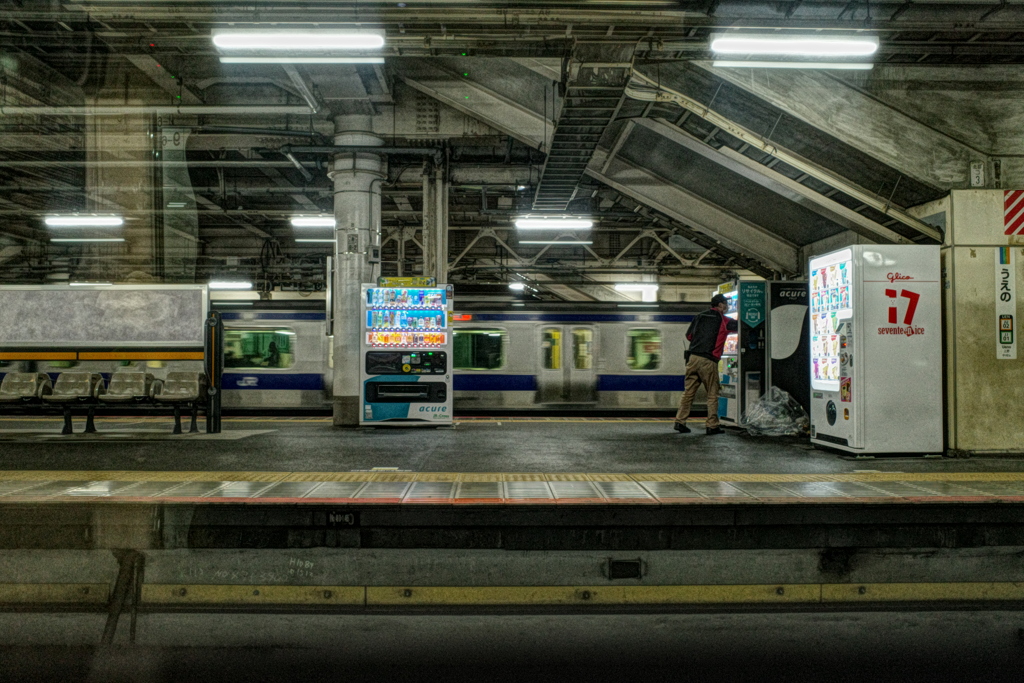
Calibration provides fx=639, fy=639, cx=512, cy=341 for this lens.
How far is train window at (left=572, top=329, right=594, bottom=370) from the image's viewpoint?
13945 millimetres

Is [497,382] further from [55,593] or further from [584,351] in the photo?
[55,593]

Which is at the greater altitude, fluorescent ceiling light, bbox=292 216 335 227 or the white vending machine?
fluorescent ceiling light, bbox=292 216 335 227

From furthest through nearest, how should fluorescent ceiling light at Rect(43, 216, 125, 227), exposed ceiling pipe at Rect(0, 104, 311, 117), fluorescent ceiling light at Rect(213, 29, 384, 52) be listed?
fluorescent ceiling light at Rect(43, 216, 125, 227) < exposed ceiling pipe at Rect(0, 104, 311, 117) < fluorescent ceiling light at Rect(213, 29, 384, 52)

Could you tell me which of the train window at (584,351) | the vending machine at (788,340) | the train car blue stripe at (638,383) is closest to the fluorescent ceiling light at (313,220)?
the train window at (584,351)

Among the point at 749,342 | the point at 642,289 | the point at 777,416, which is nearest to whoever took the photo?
the point at 777,416

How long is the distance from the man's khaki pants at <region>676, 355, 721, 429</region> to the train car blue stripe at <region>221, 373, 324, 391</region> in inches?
323

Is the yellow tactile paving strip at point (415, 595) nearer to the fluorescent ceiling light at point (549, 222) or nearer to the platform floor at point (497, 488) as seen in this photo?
the platform floor at point (497, 488)

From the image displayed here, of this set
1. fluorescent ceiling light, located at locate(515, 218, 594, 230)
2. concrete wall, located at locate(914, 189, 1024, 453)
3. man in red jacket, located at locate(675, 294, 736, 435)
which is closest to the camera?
concrete wall, located at locate(914, 189, 1024, 453)

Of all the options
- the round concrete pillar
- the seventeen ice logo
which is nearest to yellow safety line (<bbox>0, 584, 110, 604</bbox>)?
the round concrete pillar

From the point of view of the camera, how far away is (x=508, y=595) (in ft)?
14.3

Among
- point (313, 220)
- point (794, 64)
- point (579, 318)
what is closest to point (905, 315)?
point (794, 64)

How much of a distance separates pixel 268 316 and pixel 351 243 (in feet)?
15.8

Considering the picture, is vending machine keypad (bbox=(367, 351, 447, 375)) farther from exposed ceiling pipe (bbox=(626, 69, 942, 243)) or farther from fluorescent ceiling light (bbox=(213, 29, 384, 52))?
exposed ceiling pipe (bbox=(626, 69, 942, 243))

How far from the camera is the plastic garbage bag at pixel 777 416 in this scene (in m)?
8.64
